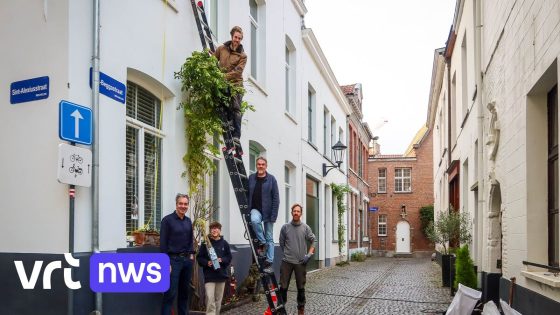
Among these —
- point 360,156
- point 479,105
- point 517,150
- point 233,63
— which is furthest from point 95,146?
point 360,156

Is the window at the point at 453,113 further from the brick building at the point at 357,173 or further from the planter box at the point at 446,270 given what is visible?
the brick building at the point at 357,173

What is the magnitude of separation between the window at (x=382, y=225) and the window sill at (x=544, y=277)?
35939 mm

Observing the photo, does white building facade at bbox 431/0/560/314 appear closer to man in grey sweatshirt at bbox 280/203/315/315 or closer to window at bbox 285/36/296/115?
man in grey sweatshirt at bbox 280/203/315/315

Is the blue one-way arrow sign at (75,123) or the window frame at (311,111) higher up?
the window frame at (311,111)

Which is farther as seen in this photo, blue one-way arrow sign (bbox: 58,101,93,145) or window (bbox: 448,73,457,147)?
window (bbox: 448,73,457,147)


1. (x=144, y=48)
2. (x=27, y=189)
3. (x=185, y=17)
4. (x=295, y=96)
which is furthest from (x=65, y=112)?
(x=295, y=96)

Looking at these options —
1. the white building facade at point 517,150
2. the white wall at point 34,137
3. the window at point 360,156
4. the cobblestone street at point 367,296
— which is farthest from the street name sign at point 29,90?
the window at point 360,156

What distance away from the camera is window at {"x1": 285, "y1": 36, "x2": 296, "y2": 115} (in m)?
17.7

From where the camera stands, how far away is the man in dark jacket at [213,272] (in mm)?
8219

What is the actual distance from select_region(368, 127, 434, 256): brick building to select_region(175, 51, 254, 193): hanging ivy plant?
33548 millimetres

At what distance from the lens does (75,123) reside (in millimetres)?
6477

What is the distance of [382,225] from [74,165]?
128ft

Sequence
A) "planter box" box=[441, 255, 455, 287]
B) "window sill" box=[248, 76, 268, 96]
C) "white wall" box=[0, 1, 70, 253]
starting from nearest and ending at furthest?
"white wall" box=[0, 1, 70, 253] → "window sill" box=[248, 76, 268, 96] → "planter box" box=[441, 255, 455, 287]

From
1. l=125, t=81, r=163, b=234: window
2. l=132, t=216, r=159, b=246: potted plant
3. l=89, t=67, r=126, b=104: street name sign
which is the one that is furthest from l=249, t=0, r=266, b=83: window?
l=89, t=67, r=126, b=104: street name sign
